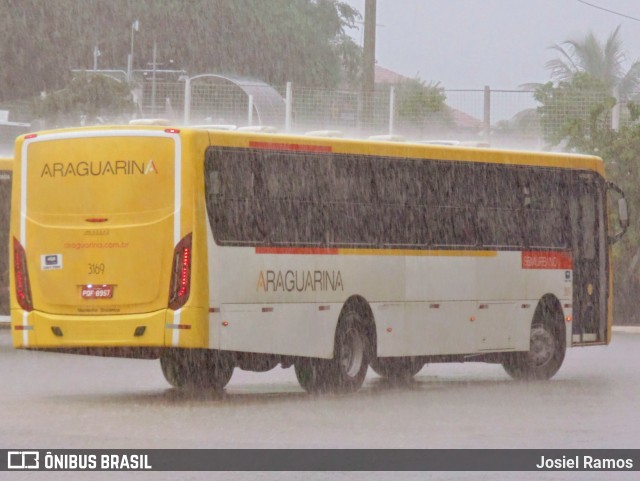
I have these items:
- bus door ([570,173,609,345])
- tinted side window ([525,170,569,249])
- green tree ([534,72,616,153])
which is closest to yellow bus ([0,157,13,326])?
tinted side window ([525,170,569,249])

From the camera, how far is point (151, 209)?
1769 centimetres

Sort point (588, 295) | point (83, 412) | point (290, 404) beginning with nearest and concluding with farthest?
point (83, 412), point (290, 404), point (588, 295)

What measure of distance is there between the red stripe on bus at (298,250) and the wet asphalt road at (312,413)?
1.54 metres

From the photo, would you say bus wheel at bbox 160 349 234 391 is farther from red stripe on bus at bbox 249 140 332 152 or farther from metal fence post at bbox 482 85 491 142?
metal fence post at bbox 482 85 491 142

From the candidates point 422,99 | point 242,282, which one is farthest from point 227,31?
point 242,282

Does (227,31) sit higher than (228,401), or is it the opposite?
(227,31)

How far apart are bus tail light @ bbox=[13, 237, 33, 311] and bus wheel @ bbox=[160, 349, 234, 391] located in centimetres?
167

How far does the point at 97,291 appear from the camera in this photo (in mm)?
17734

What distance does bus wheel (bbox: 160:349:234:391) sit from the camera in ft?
63.3

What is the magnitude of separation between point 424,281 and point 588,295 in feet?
11.8

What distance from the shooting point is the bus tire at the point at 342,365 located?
19.1m

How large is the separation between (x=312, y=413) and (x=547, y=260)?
694 cm

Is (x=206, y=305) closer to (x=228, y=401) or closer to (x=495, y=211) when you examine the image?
(x=228, y=401)

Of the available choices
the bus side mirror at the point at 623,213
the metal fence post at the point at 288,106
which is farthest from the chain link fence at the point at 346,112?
the bus side mirror at the point at 623,213
